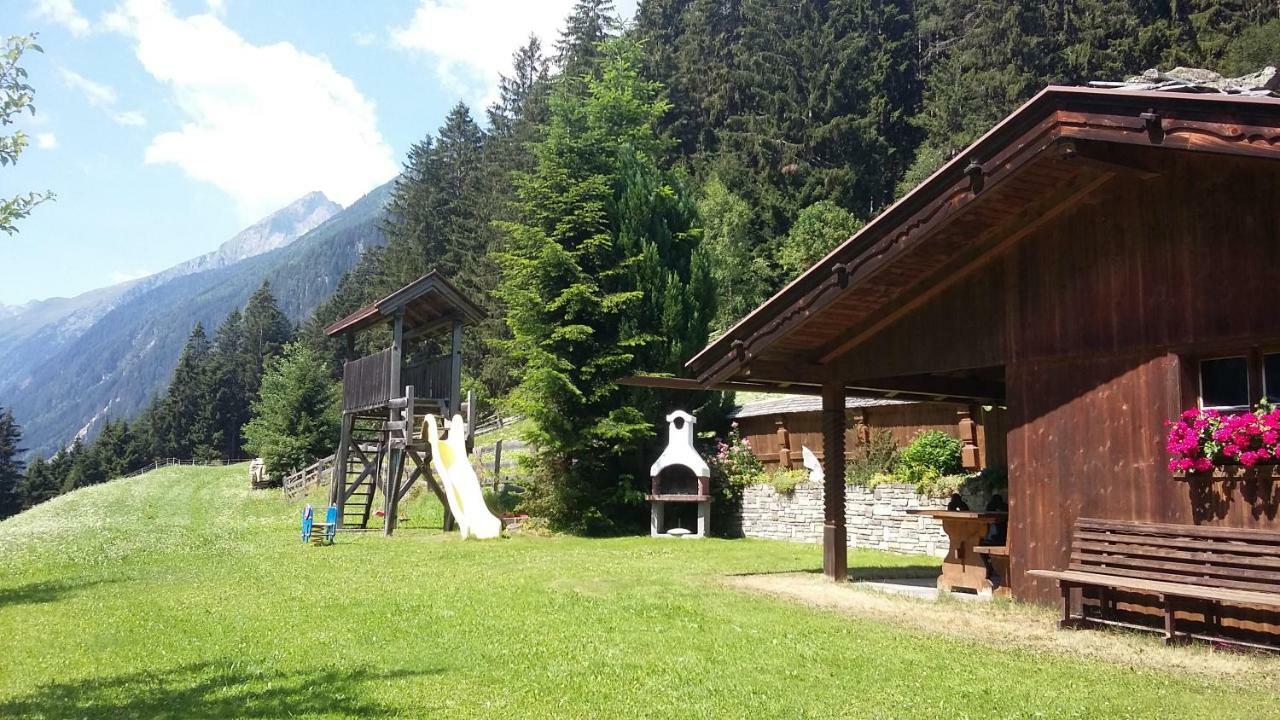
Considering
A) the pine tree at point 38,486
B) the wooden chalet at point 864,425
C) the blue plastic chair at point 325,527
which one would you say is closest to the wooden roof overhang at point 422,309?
the blue plastic chair at point 325,527

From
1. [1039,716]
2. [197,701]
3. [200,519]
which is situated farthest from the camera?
[200,519]

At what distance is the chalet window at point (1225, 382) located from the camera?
8273mm

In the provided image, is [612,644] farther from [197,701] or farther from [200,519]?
[200,519]

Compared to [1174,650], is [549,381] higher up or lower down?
higher up

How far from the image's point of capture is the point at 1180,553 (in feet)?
26.8

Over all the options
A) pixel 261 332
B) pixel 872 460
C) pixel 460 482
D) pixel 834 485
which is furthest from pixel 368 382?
pixel 261 332

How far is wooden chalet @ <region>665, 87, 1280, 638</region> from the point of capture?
312 inches

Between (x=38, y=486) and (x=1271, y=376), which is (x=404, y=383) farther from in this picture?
(x=38, y=486)

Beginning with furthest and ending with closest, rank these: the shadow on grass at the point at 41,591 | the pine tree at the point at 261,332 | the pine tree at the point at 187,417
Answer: the pine tree at the point at 261,332
the pine tree at the point at 187,417
the shadow on grass at the point at 41,591

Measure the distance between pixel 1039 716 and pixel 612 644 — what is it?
3.57 meters

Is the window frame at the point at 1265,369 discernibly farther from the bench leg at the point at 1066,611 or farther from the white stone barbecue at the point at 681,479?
the white stone barbecue at the point at 681,479

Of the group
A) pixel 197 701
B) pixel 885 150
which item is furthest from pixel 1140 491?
pixel 885 150

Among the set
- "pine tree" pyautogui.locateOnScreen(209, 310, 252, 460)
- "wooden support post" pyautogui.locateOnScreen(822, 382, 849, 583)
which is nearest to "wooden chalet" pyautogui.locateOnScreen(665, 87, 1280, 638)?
"wooden support post" pyautogui.locateOnScreen(822, 382, 849, 583)

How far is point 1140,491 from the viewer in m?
8.72
